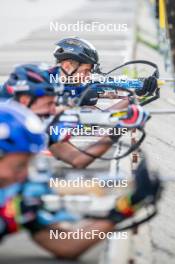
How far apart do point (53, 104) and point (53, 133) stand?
3.10 feet

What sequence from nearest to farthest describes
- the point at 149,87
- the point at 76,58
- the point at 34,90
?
1. the point at 34,90
2. the point at 76,58
3. the point at 149,87

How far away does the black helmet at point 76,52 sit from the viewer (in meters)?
8.60

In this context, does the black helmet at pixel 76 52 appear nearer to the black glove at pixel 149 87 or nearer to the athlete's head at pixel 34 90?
the black glove at pixel 149 87

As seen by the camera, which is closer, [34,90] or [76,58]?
[34,90]

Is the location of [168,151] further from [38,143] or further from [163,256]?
[38,143]

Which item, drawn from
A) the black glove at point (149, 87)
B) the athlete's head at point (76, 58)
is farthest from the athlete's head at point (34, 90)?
the black glove at point (149, 87)

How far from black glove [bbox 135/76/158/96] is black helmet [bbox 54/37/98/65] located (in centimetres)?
58

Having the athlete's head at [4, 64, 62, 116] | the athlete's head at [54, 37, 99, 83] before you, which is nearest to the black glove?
the athlete's head at [54, 37, 99, 83]

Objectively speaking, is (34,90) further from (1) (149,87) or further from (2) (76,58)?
(1) (149,87)

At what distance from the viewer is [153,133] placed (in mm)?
Result: 12008

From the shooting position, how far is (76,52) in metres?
8.59

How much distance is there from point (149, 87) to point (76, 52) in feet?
2.90

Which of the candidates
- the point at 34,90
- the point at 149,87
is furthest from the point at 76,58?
the point at 34,90

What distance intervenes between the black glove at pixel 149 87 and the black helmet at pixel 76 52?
0.58 metres
